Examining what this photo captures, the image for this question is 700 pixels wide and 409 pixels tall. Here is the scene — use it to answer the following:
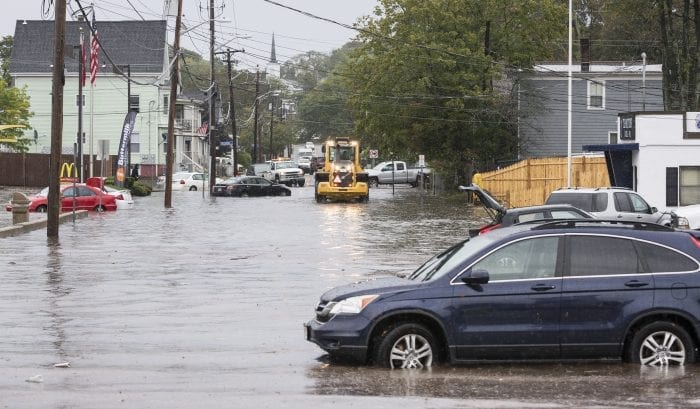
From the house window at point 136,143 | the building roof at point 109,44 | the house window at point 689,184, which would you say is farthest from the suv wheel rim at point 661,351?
the house window at point 136,143

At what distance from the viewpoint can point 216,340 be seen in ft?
49.4

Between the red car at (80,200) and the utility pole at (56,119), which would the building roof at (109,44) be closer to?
the red car at (80,200)

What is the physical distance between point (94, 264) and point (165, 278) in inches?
144

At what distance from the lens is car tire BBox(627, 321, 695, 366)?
1233 centimetres

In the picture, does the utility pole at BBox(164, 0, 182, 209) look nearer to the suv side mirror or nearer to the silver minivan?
the silver minivan

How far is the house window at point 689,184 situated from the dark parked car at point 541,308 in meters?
28.8

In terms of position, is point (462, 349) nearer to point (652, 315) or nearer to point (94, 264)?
point (652, 315)

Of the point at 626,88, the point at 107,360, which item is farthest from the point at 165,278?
the point at 626,88

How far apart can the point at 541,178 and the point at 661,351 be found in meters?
41.4

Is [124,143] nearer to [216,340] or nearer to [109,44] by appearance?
[109,44]

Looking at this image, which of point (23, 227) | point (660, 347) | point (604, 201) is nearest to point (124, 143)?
point (23, 227)

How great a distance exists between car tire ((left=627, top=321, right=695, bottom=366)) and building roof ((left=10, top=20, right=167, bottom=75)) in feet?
298

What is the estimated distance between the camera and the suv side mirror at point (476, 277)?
40.1 feet

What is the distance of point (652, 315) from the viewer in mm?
12328
